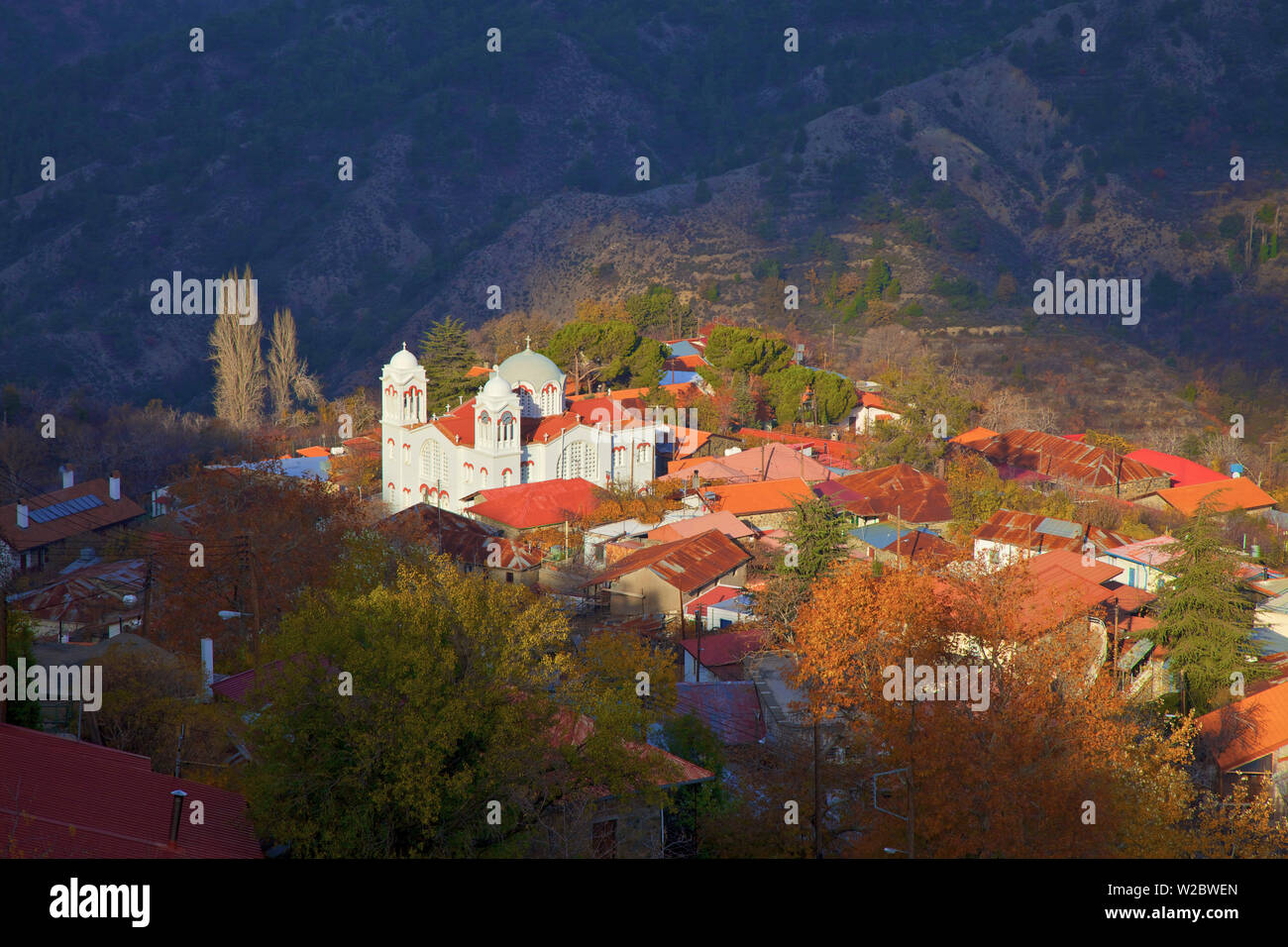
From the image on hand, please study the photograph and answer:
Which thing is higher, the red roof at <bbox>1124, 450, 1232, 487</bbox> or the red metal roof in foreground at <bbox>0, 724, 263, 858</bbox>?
the red roof at <bbox>1124, 450, 1232, 487</bbox>

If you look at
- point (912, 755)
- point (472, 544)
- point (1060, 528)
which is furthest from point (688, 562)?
point (912, 755)

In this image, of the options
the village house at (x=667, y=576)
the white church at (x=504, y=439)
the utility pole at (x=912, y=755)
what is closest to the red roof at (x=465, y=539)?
the village house at (x=667, y=576)

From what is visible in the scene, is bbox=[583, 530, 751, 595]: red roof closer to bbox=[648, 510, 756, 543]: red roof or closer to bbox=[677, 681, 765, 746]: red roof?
bbox=[648, 510, 756, 543]: red roof

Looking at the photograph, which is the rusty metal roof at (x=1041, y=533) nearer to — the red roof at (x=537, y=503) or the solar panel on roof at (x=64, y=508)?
the red roof at (x=537, y=503)

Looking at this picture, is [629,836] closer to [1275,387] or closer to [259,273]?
[1275,387]

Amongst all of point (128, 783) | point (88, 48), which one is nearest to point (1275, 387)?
point (128, 783)

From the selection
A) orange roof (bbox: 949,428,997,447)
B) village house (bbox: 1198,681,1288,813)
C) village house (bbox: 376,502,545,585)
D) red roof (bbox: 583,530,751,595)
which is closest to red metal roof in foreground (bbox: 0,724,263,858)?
village house (bbox: 1198,681,1288,813)
